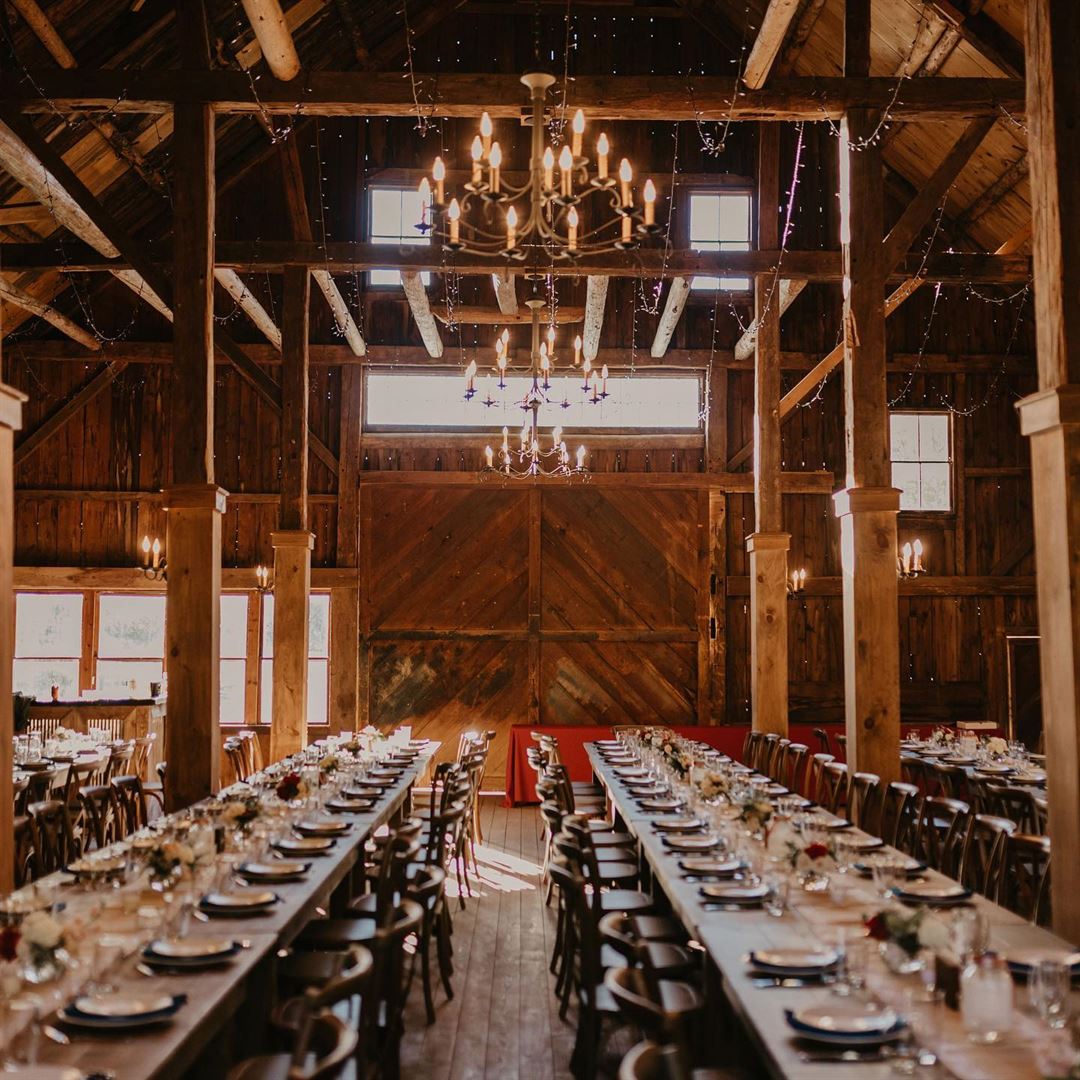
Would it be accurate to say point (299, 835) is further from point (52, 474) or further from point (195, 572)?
point (52, 474)

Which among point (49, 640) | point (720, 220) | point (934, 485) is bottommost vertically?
point (49, 640)

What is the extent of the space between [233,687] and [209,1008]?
10877 mm

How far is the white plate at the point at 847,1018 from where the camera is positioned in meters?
2.87

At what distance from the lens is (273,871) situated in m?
4.86

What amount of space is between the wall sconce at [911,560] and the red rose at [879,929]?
887cm

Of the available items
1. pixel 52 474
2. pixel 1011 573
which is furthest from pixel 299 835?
pixel 1011 573

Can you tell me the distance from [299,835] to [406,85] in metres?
4.55

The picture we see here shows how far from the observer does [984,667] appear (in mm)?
13812

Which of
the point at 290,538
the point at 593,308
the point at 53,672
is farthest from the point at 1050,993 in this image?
the point at 53,672

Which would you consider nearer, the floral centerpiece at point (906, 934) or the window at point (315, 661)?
the floral centerpiece at point (906, 934)

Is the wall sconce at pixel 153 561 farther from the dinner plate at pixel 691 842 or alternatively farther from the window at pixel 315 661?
the dinner plate at pixel 691 842

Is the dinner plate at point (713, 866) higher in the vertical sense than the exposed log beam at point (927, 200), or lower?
lower

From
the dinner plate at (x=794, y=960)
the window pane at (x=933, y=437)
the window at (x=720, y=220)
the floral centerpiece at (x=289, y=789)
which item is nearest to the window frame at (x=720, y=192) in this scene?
the window at (x=720, y=220)

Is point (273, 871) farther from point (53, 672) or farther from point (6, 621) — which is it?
point (53, 672)
